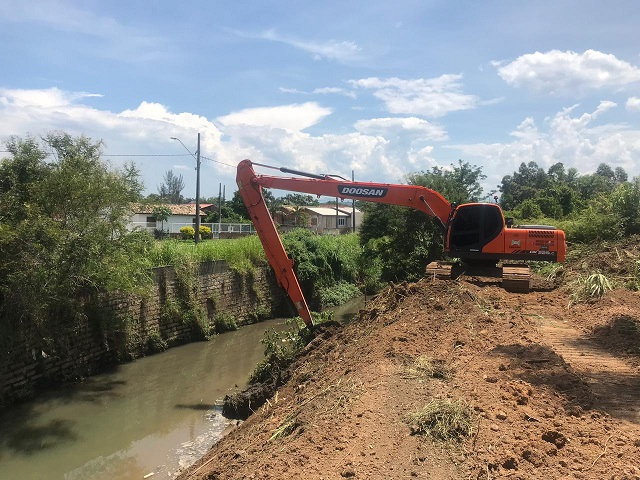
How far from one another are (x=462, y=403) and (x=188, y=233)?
34090mm

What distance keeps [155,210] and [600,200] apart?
14.6 m

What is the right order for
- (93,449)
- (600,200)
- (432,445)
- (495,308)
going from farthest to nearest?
(600,200)
(93,449)
(495,308)
(432,445)

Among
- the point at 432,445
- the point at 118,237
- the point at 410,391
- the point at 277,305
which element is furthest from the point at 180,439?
the point at 277,305

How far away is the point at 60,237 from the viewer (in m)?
10.8

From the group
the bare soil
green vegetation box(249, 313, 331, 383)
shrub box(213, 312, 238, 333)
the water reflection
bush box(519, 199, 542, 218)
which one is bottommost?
the water reflection

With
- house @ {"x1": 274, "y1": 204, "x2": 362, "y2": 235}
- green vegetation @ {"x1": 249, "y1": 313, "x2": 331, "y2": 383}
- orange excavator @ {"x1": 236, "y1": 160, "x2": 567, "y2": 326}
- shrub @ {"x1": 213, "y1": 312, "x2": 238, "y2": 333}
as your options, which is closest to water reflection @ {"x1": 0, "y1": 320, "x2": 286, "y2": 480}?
green vegetation @ {"x1": 249, "y1": 313, "x2": 331, "y2": 383}

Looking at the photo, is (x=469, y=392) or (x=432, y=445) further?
(x=469, y=392)

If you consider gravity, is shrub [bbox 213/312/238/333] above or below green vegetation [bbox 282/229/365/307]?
below

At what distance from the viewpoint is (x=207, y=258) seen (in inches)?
736

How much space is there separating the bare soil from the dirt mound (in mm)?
13

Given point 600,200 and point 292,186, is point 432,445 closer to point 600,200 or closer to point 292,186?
point 292,186

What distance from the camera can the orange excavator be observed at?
34.5 ft

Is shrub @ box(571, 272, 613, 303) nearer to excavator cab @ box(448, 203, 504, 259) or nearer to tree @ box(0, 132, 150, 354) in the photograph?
excavator cab @ box(448, 203, 504, 259)

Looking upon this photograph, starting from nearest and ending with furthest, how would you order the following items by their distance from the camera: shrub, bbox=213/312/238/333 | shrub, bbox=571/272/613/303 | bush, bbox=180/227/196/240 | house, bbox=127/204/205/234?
shrub, bbox=571/272/613/303 → shrub, bbox=213/312/238/333 → house, bbox=127/204/205/234 → bush, bbox=180/227/196/240
